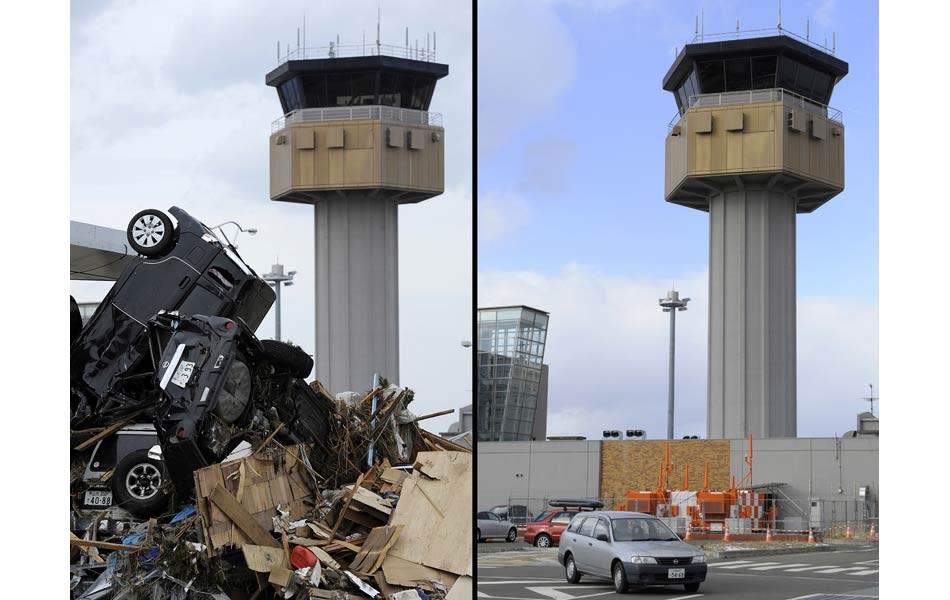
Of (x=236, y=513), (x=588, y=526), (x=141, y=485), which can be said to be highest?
(x=141, y=485)

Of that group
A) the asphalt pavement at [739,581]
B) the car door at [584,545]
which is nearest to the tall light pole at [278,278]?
the asphalt pavement at [739,581]

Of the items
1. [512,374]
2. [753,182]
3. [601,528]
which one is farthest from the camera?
[753,182]

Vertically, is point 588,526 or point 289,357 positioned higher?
point 289,357

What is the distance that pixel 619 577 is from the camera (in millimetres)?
8961

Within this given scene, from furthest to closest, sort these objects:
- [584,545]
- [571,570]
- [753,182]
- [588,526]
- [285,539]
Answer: [753,182] → [571,570] → [584,545] → [588,526] → [285,539]

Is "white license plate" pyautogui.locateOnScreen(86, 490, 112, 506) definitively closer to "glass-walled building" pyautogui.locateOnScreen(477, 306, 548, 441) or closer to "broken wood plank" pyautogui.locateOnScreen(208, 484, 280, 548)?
"broken wood plank" pyautogui.locateOnScreen(208, 484, 280, 548)

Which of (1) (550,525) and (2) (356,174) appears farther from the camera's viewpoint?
(2) (356,174)

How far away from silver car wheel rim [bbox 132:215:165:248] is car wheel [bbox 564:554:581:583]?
4224mm

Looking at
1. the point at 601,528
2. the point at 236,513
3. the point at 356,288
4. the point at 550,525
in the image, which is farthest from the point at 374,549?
the point at 356,288

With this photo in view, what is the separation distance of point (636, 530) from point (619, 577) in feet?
1.27

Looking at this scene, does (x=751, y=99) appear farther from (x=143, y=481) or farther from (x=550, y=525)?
(x=143, y=481)

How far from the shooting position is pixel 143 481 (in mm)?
8398
